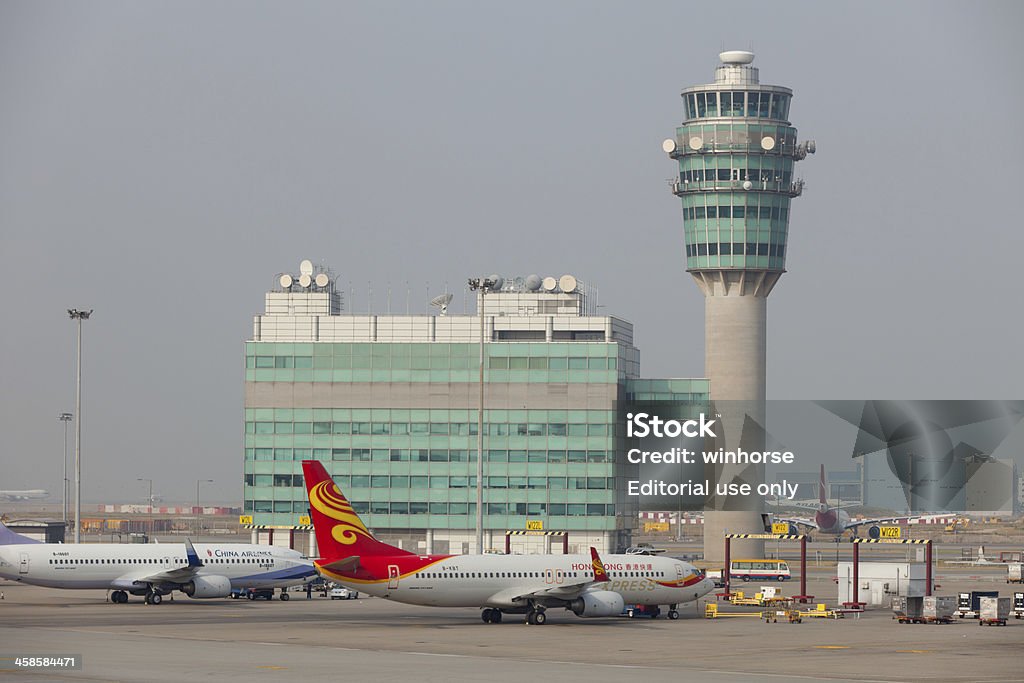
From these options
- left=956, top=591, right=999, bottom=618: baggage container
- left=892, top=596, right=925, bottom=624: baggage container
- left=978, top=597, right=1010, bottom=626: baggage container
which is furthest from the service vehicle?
left=978, top=597, right=1010, bottom=626: baggage container

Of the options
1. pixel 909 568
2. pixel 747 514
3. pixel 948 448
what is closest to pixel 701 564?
pixel 747 514

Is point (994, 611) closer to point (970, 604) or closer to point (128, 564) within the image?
point (970, 604)

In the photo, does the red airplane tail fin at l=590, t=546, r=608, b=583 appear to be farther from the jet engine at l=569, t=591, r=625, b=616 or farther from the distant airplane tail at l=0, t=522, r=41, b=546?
the distant airplane tail at l=0, t=522, r=41, b=546

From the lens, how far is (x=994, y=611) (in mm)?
82875

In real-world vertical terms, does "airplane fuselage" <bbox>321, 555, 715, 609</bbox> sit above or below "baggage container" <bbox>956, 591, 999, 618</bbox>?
above

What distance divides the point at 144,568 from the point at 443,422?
6207cm

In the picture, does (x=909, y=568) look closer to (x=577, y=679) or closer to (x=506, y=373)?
(x=577, y=679)

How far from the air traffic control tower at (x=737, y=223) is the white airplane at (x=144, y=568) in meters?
83.0

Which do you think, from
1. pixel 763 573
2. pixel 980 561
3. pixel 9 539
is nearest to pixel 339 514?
pixel 9 539

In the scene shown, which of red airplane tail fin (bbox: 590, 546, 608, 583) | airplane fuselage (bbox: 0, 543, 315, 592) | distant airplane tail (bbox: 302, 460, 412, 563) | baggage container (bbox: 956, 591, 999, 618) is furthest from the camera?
airplane fuselage (bbox: 0, 543, 315, 592)

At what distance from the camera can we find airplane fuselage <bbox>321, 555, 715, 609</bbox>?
259ft

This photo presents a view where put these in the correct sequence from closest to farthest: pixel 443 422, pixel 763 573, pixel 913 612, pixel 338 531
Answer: pixel 338 531 → pixel 913 612 → pixel 763 573 → pixel 443 422

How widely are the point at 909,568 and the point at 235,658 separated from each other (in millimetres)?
50392

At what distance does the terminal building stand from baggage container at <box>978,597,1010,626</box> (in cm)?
7256
